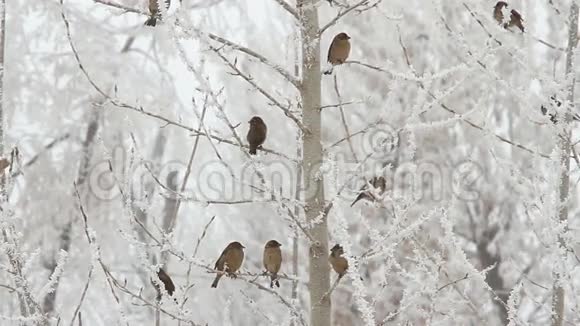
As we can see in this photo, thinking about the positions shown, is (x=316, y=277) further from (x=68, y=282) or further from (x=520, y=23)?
(x=68, y=282)

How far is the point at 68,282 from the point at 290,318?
5.78m

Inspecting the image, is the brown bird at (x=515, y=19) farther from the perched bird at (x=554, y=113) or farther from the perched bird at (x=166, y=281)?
the perched bird at (x=166, y=281)

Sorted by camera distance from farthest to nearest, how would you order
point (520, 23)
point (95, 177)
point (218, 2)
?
point (95, 177) → point (218, 2) → point (520, 23)

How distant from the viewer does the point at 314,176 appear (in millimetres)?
3008

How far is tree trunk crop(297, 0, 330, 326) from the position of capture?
3021 mm

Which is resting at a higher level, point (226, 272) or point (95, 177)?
point (95, 177)

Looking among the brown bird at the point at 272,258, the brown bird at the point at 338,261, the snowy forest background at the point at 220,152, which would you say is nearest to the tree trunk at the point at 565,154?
the brown bird at the point at 338,261

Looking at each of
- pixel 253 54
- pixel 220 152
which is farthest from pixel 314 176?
pixel 220 152

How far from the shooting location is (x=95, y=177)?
841cm

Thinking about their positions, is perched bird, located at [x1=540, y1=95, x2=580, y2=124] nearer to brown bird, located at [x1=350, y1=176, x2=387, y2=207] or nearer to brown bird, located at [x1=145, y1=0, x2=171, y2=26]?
brown bird, located at [x1=350, y1=176, x2=387, y2=207]

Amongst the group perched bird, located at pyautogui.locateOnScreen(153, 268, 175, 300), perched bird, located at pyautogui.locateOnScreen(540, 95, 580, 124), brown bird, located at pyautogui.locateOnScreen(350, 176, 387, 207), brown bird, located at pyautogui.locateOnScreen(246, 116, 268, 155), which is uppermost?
perched bird, located at pyautogui.locateOnScreen(540, 95, 580, 124)

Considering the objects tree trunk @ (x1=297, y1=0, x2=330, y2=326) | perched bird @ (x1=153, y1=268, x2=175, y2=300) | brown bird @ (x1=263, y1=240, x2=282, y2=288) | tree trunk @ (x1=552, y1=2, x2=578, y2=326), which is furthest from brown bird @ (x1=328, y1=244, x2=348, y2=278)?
tree trunk @ (x1=552, y1=2, x2=578, y2=326)

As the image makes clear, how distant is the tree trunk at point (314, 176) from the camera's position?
3021 millimetres

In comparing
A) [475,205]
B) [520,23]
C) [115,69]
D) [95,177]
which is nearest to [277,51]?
[115,69]
